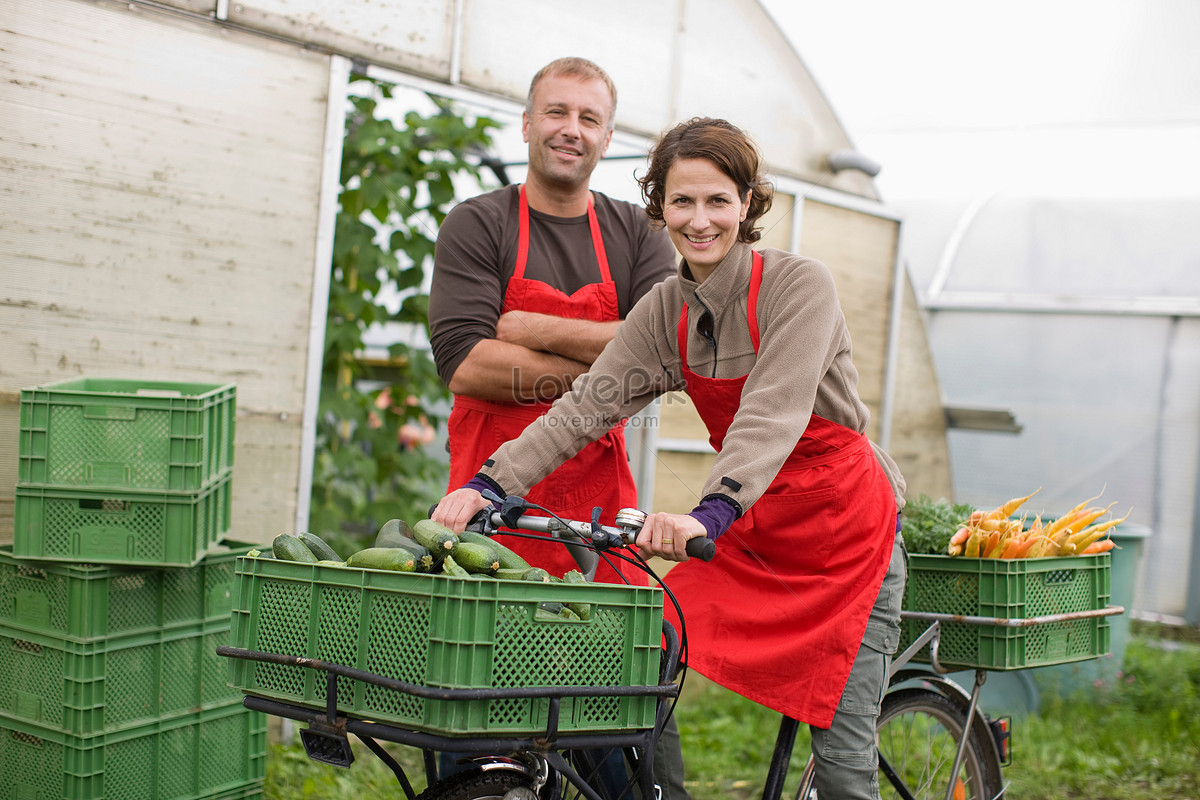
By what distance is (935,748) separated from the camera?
3.29 metres

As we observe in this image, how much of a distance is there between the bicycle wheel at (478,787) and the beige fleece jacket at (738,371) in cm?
67

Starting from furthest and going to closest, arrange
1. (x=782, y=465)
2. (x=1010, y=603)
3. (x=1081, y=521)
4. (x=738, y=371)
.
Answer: (x=1081, y=521), (x=1010, y=603), (x=738, y=371), (x=782, y=465)

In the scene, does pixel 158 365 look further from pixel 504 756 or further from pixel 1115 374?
pixel 1115 374

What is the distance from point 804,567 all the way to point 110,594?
6.64ft

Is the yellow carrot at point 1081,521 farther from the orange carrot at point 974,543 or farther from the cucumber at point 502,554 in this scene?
the cucumber at point 502,554

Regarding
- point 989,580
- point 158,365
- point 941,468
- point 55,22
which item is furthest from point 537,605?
point 941,468

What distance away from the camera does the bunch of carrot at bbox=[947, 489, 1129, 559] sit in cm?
301

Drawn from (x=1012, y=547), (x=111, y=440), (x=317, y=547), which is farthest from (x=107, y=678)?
(x=1012, y=547)

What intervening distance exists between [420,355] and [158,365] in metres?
1.87

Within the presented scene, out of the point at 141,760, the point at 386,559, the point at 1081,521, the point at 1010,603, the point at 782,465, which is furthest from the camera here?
the point at 1081,521

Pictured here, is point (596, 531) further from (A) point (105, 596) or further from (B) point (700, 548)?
(A) point (105, 596)

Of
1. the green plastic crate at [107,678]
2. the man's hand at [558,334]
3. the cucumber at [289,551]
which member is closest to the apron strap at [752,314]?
the man's hand at [558,334]

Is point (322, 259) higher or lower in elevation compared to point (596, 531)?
higher

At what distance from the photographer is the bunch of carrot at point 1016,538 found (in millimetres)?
3008
